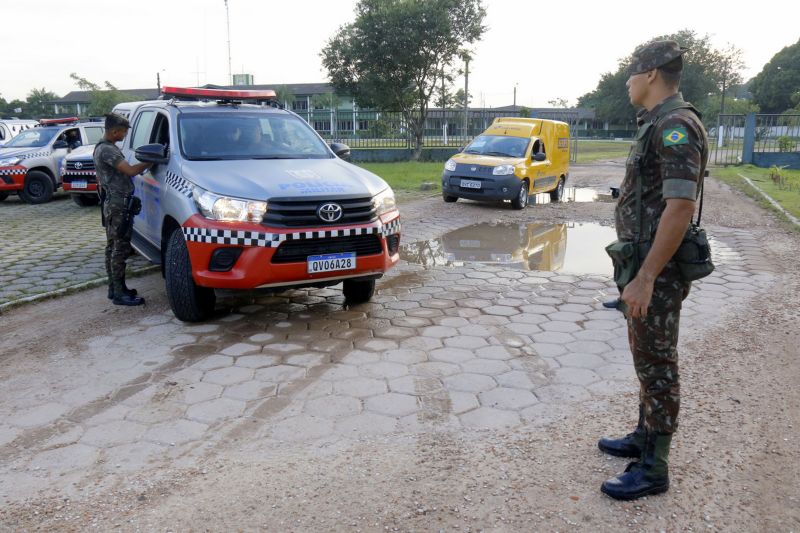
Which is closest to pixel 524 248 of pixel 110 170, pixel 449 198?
pixel 449 198

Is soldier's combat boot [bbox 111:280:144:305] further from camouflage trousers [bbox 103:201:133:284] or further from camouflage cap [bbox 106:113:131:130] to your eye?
camouflage cap [bbox 106:113:131:130]

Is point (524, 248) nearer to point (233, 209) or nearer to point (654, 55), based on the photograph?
point (233, 209)

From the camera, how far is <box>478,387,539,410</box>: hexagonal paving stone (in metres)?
3.93

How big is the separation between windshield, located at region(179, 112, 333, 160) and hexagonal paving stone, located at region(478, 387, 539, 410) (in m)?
3.16

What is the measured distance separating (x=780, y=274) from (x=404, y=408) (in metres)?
5.62

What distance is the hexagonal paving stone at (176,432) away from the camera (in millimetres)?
3496

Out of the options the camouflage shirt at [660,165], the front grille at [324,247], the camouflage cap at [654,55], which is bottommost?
the front grille at [324,247]

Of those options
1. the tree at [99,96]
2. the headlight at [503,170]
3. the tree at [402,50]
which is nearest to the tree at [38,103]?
the tree at [99,96]

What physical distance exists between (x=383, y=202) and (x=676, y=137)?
324 centimetres

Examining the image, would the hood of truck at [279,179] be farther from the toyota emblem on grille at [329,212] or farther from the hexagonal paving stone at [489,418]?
the hexagonal paving stone at [489,418]

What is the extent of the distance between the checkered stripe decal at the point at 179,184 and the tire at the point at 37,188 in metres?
10.3

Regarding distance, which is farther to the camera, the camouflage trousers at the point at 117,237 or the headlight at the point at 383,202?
the camouflage trousers at the point at 117,237

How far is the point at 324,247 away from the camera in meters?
5.11

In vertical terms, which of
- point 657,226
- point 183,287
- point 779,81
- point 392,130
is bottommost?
point 183,287
